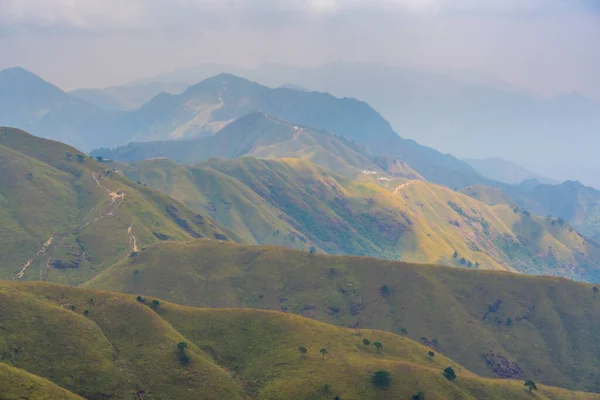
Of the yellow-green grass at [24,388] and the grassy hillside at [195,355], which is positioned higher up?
the yellow-green grass at [24,388]

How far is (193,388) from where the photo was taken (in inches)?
5517

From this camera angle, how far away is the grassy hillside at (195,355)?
137m

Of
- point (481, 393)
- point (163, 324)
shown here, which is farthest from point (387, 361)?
point (163, 324)

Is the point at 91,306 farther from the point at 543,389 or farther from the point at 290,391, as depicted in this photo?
the point at 543,389

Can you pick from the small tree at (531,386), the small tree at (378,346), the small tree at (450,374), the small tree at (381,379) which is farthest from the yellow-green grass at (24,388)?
the small tree at (531,386)

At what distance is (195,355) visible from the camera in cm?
15438

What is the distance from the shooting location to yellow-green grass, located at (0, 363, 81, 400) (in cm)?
10438

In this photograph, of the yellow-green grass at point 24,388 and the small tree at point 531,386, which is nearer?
the yellow-green grass at point 24,388

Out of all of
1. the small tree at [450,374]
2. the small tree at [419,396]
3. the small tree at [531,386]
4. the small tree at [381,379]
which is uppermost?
the small tree at [381,379]

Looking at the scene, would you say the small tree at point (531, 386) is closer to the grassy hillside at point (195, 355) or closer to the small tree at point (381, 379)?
the grassy hillside at point (195, 355)

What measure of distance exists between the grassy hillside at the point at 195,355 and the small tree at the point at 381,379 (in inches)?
→ 71.7

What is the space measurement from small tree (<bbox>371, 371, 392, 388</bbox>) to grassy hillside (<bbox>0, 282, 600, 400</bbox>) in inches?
71.7

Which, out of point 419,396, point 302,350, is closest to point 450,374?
point 419,396

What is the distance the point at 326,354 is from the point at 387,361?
72.1 feet
